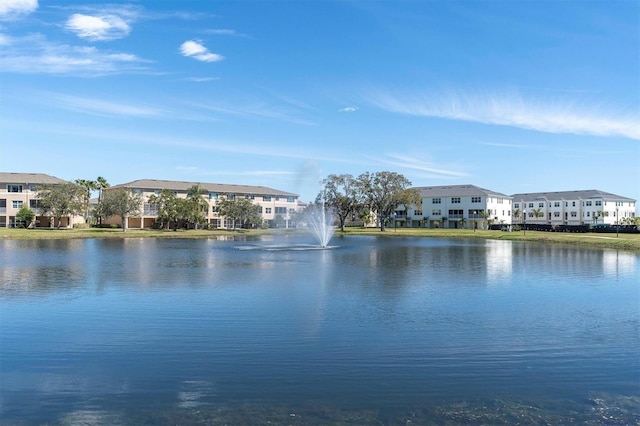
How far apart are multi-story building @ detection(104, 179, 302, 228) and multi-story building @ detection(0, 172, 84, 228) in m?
12.1

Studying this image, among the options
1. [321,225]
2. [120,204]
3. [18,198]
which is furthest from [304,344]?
[18,198]

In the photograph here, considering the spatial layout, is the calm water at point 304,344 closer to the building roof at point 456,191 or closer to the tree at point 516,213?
the building roof at point 456,191

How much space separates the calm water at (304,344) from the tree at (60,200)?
201ft

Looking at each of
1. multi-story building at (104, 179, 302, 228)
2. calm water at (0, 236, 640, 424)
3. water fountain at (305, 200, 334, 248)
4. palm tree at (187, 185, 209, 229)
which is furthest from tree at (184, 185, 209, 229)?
calm water at (0, 236, 640, 424)

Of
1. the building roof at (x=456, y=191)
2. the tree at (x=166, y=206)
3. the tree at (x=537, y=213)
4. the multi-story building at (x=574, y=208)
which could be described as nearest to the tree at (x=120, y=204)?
the tree at (x=166, y=206)

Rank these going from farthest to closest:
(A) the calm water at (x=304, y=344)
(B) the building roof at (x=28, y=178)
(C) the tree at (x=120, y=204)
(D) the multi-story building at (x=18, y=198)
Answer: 1. (B) the building roof at (x=28, y=178)
2. (D) the multi-story building at (x=18, y=198)
3. (C) the tree at (x=120, y=204)
4. (A) the calm water at (x=304, y=344)

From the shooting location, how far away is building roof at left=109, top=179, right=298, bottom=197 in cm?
10081

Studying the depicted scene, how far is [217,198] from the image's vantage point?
350 ft

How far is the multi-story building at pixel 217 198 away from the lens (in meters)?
97.8

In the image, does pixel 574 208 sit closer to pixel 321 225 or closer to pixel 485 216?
pixel 485 216

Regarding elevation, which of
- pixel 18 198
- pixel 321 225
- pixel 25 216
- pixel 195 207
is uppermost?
pixel 18 198

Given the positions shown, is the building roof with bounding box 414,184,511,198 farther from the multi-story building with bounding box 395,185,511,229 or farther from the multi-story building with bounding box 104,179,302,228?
the multi-story building with bounding box 104,179,302,228

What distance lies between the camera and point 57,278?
26172 millimetres

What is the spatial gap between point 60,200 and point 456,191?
81.4 meters
